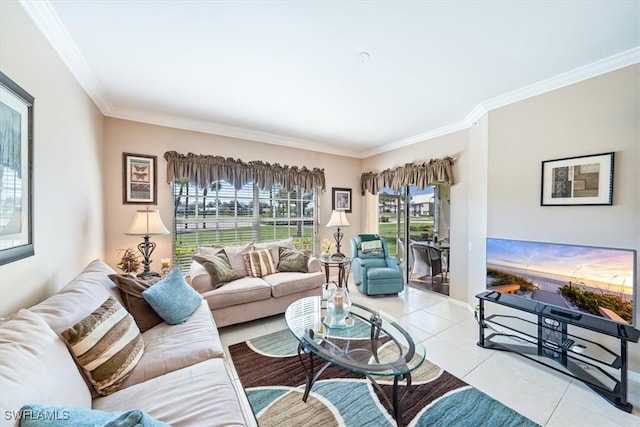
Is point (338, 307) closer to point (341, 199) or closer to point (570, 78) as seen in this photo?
point (570, 78)

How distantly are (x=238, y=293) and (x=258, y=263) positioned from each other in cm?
62

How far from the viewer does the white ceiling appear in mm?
1668

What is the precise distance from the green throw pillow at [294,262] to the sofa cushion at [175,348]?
1.58m

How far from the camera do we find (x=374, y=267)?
429cm

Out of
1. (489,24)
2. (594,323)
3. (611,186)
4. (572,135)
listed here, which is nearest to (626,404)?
(594,323)

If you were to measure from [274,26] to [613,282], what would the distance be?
10.5 ft

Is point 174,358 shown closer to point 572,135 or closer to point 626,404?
point 626,404

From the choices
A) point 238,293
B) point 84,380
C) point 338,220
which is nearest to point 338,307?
point 238,293

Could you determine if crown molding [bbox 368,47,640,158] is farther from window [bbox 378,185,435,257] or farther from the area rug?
the area rug

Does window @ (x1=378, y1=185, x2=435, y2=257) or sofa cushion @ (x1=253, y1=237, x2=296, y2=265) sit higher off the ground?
window @ (x1=378, y1=185, x2=435, y2=257)

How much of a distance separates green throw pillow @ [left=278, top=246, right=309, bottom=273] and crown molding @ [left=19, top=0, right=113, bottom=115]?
2.85 m

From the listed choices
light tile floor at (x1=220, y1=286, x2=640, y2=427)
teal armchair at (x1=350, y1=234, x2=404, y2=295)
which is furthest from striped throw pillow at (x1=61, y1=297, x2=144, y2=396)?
teal armchair at (x1=350, y1=234, x2=404, y2=295)

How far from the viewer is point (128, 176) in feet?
10.9

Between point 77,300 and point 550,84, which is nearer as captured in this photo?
point 77,300
